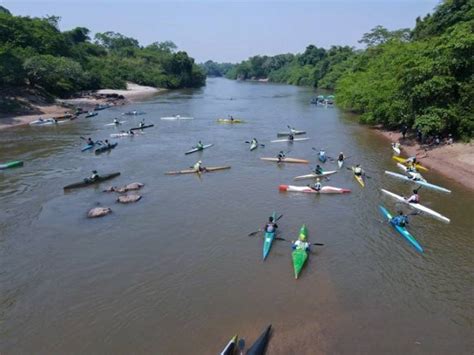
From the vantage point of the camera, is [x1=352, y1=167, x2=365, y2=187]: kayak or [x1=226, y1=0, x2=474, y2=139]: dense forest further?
[x1=226, y1=0, x2=474, y2=139]: dense forest

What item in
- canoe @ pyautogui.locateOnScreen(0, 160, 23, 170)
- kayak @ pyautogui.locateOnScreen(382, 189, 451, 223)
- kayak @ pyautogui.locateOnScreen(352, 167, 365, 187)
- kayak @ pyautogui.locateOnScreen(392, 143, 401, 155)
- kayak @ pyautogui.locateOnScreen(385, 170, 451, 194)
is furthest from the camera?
kayak @ pyautogui.locateOnScreen(392, 143, 401, 155)

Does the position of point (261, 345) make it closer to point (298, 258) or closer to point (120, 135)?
point (298, 258)

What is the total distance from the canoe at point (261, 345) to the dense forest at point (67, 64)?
5556cm

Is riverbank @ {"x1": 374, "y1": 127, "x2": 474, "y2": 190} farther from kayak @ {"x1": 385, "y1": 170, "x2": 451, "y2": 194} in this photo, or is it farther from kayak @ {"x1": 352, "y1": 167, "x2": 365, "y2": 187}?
kayak @ {"x1": 352, "y1": 167, "x2": 365, "y2": 187}

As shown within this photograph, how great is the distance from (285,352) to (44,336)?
27.1 ft

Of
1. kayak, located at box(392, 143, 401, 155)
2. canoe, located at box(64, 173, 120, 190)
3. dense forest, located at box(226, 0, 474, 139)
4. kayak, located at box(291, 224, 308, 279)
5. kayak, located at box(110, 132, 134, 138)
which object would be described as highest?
dense forest, located at box(226, 0, 474, 139)

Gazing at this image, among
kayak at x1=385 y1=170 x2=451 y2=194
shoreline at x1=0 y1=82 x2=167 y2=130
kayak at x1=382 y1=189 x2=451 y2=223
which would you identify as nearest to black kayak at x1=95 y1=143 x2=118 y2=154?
shoreline at x1=0 y1=82 x2=167 y2=130

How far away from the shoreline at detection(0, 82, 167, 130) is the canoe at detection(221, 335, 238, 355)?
155 feet

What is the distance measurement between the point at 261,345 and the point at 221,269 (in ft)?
17.1

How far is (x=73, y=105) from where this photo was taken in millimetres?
68250

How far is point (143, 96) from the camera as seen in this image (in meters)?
96.3

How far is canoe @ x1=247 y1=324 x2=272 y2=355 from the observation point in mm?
12352

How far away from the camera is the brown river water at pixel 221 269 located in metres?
13.5

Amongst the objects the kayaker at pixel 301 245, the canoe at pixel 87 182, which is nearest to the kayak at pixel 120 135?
the canoe at pixel 87 182
